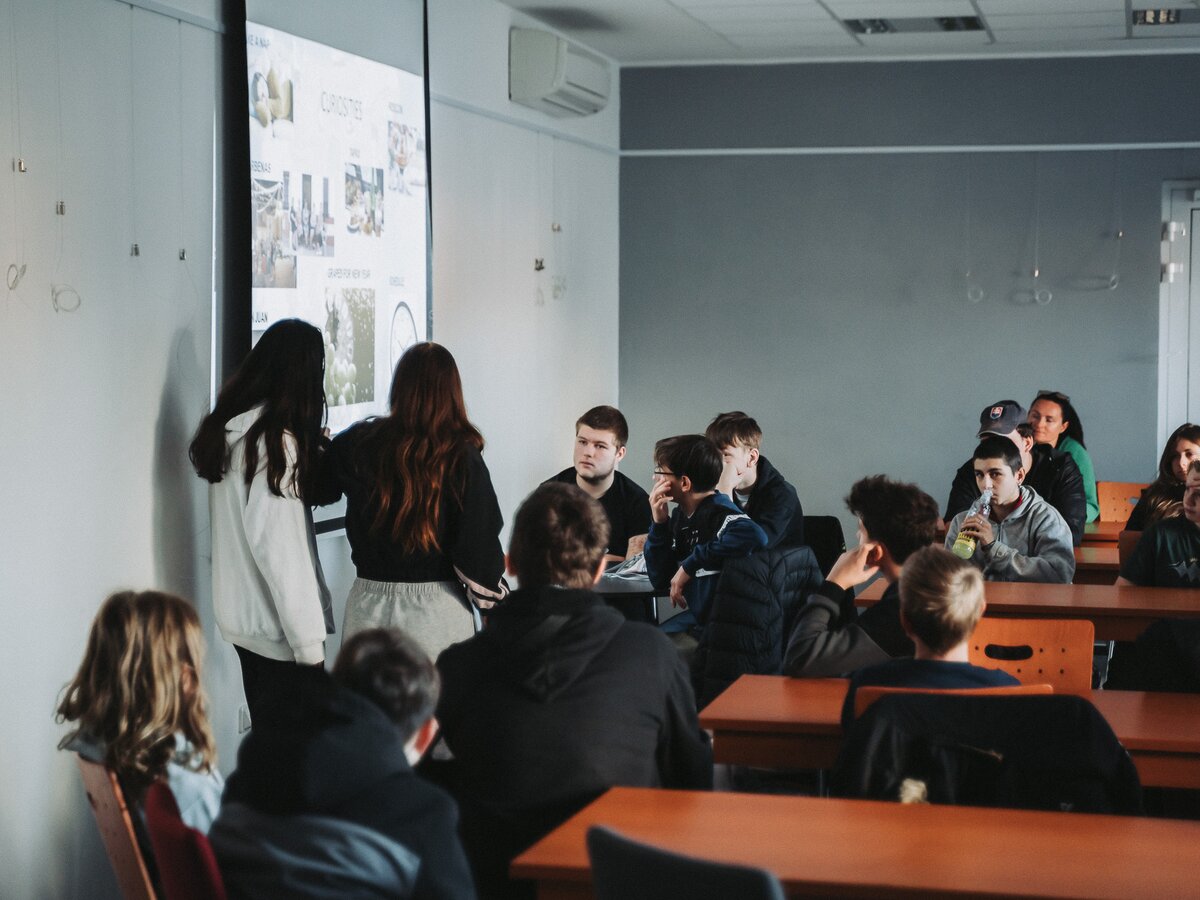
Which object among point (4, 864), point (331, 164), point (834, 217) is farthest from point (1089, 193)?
point (4, 864)

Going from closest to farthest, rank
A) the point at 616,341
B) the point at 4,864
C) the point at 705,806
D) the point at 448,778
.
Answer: the point at 705,806, the point at 448,778, the point at 4,864, the point at 616,341

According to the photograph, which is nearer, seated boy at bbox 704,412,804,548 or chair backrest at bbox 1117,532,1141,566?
seated boy at bbox 704,412,804,548

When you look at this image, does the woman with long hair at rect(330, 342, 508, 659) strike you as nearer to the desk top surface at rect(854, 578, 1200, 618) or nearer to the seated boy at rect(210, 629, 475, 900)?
the desk top surface at rect(854, 578, 1200, 618)

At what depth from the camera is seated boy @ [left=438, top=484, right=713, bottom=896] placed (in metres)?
2.53

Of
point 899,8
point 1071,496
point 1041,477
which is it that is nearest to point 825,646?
point 1071,496

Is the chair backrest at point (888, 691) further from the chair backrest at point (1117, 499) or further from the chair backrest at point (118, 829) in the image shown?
the chair backrest at point (1117, 499)

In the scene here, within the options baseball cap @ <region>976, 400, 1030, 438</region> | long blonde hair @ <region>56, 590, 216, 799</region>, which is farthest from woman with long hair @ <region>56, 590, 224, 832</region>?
baseball cap @ <region>976, 400, 1030, 438</region>

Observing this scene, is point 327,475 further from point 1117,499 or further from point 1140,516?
point 1117,499

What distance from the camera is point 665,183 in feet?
28.2

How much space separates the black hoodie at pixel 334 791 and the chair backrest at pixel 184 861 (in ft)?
0.14

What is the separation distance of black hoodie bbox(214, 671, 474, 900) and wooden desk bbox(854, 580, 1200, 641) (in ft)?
9.49

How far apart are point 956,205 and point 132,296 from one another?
5.62 metres

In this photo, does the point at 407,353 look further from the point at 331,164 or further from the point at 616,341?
the point at 616,341

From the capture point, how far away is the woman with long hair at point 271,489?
12.2ft
